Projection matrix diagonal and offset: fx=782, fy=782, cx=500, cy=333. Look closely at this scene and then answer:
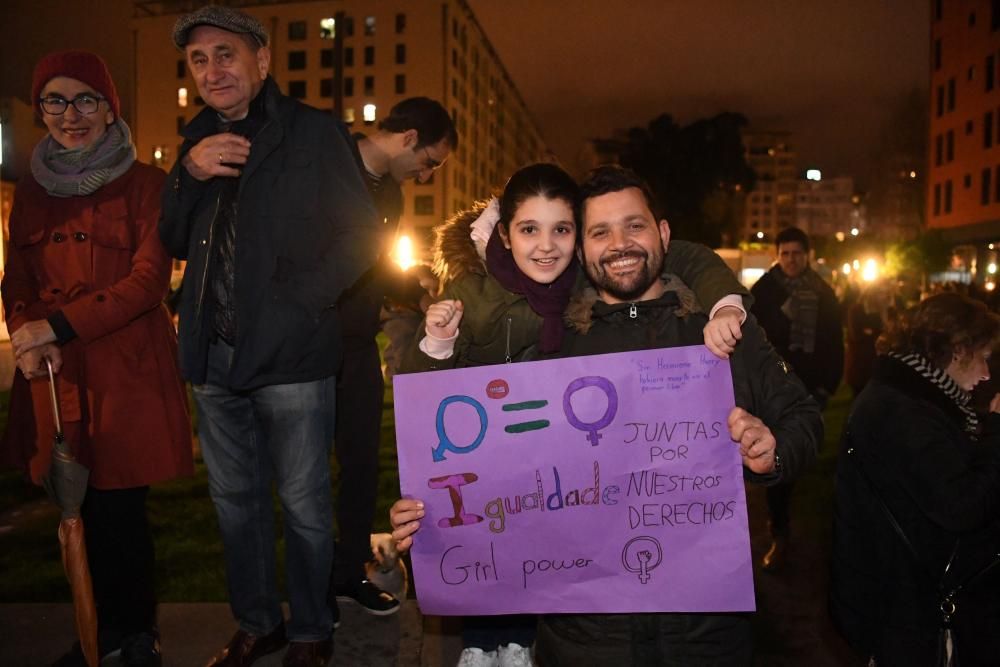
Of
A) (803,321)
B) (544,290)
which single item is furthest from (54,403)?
(803,321)

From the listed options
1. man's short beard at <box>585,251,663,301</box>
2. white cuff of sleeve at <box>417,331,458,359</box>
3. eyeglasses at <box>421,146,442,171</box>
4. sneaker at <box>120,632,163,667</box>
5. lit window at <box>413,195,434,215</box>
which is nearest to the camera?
man's short beard at <box>585,251,663,301</box>

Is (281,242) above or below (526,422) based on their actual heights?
above

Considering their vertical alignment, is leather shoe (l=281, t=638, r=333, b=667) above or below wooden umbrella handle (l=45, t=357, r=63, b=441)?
below

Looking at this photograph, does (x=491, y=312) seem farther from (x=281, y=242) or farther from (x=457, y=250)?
(x=281, y=242)

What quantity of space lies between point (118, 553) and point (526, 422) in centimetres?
202

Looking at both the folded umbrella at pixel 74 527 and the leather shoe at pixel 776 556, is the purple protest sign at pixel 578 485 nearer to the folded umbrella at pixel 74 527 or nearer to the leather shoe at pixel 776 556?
the folded umbrella at pixel 74 527

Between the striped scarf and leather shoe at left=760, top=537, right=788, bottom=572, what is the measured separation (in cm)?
201

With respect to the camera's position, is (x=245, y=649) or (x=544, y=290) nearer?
(x=544, y=290)

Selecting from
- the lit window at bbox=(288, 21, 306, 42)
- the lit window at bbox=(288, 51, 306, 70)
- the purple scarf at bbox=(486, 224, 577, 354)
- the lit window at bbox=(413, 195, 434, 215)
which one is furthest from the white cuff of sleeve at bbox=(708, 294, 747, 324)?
the lit window at bbox=(288, 21, 306, 42)

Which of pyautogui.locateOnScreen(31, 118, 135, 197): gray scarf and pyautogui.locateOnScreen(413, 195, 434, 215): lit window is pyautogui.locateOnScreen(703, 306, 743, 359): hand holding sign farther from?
pyautogui.locateOnScreen(413, 195, 434, 215): lit window

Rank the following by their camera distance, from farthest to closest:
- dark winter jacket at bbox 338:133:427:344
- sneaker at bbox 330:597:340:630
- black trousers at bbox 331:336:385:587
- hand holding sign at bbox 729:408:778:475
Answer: black trousers at bbox 331:336:385:587 < dark winter jacket at bbox 338:133:427:344 < sneaker at bbox 330:597:340:630 < hand holding sign at bbox 729:408:778:475

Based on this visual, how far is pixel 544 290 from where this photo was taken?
2512 mm

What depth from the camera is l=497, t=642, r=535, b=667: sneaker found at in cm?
309

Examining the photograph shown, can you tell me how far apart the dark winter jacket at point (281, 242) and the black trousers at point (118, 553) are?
0.73 metres
